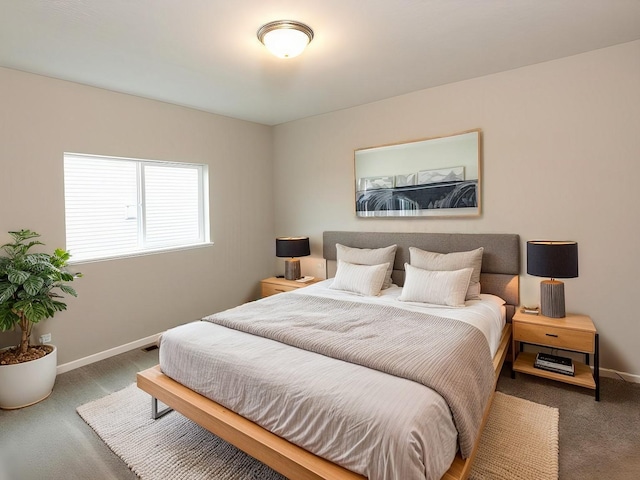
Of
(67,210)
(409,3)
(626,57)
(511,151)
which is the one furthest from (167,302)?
(626,57)

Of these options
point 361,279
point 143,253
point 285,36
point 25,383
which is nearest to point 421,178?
point 361,279

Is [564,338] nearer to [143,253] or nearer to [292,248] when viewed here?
[292,248]

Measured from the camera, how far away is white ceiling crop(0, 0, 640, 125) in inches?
80.8

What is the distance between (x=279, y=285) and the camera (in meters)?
4.27

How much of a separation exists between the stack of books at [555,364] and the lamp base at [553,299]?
34 centimetres

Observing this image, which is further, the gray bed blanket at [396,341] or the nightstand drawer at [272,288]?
the nightstand drawer at [272,288]

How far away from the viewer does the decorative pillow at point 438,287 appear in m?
2.85

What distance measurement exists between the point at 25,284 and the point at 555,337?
12.7ft

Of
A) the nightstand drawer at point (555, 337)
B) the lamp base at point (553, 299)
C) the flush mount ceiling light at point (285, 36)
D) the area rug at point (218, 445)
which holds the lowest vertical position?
the area rug at point (218, 445)

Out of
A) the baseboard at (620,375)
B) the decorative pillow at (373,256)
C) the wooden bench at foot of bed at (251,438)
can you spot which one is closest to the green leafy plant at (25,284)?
the wooden bench at foot of bed at (251,438)

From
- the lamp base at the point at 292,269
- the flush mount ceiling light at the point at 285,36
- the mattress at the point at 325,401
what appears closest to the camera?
the mattress at the point at 325,401

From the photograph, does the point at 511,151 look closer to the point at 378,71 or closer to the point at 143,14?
the point at 378,71

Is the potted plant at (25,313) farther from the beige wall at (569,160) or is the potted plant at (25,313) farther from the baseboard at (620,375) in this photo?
the baseboard at (620,375)

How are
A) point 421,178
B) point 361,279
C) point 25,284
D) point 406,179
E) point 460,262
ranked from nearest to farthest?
point 25,284 → point 460,262 → point 361,279 → point 421,178 → point 406,179
